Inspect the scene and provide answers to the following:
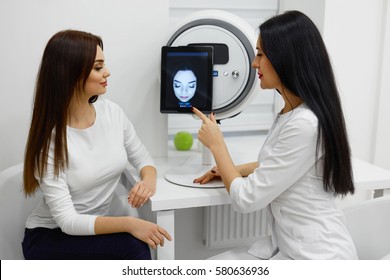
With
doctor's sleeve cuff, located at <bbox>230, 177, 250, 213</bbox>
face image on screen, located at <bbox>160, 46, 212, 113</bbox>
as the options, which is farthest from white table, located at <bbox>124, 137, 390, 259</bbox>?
face image on screen, located at <bbox>160, 46, 212, 113</bbox>

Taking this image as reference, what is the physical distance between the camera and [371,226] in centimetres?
150

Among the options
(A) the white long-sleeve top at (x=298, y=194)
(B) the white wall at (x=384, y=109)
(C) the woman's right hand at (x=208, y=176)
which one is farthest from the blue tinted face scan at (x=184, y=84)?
(B) the white wall at (x=384, y=109)

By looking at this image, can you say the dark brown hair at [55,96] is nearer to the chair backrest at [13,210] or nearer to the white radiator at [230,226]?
the chair backrest at [13,210]

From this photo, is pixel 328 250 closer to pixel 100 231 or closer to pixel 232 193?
pixel 232 193

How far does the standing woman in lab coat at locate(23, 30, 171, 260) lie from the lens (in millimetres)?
1334

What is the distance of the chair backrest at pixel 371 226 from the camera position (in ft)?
4.88

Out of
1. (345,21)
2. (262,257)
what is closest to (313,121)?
(262,257)

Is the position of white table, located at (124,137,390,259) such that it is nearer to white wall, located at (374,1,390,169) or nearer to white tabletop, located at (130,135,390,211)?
white tabletop, located at (130,135,390,211)

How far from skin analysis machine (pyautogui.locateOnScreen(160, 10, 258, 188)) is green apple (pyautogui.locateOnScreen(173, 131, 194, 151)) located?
0.99 ft

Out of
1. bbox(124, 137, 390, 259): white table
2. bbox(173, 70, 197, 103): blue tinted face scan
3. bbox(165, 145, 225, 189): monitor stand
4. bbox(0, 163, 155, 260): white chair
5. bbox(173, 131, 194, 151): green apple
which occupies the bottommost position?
bbox(0, 163, 155, 260): white chair

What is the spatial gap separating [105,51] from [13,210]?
25.9 inches

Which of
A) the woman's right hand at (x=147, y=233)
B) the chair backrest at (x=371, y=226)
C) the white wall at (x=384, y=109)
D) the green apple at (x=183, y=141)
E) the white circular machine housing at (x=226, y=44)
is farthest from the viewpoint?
the white wall at (x=384, y=109)

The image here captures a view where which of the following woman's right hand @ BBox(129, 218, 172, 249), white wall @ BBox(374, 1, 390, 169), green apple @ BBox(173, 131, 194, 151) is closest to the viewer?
woman's right hand @ BBox(129, 218, 172, 249)

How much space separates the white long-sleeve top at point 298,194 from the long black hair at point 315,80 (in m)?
0.03
